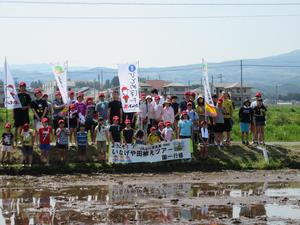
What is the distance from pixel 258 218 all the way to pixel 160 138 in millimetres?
7737

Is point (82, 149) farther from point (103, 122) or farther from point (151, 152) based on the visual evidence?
point (151, 152)

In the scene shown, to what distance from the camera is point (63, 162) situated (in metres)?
19.6

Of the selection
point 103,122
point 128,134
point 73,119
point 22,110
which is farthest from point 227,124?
point 22,110

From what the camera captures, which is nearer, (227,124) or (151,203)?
(151,203)

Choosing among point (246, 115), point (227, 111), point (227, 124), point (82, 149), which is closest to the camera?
point (82, 149)

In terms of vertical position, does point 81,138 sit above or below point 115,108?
below

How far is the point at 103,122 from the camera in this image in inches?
770

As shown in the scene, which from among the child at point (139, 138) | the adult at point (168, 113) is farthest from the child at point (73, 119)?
the adult at point (168, 113)

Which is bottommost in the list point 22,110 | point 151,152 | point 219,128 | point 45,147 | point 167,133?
point 151,152

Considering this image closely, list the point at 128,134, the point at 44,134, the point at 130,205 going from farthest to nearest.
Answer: the point at 128,134
the point at 44,134
the point at 130,205

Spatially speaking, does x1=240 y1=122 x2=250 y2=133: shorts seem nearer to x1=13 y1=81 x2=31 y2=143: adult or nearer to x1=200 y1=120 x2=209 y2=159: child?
x1=200 y1=120 x2=209 y2=159: child

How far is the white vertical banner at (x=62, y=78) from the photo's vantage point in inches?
768

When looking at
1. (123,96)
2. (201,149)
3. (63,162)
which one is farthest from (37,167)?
(201,149)

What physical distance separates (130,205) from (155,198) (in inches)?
43.9
